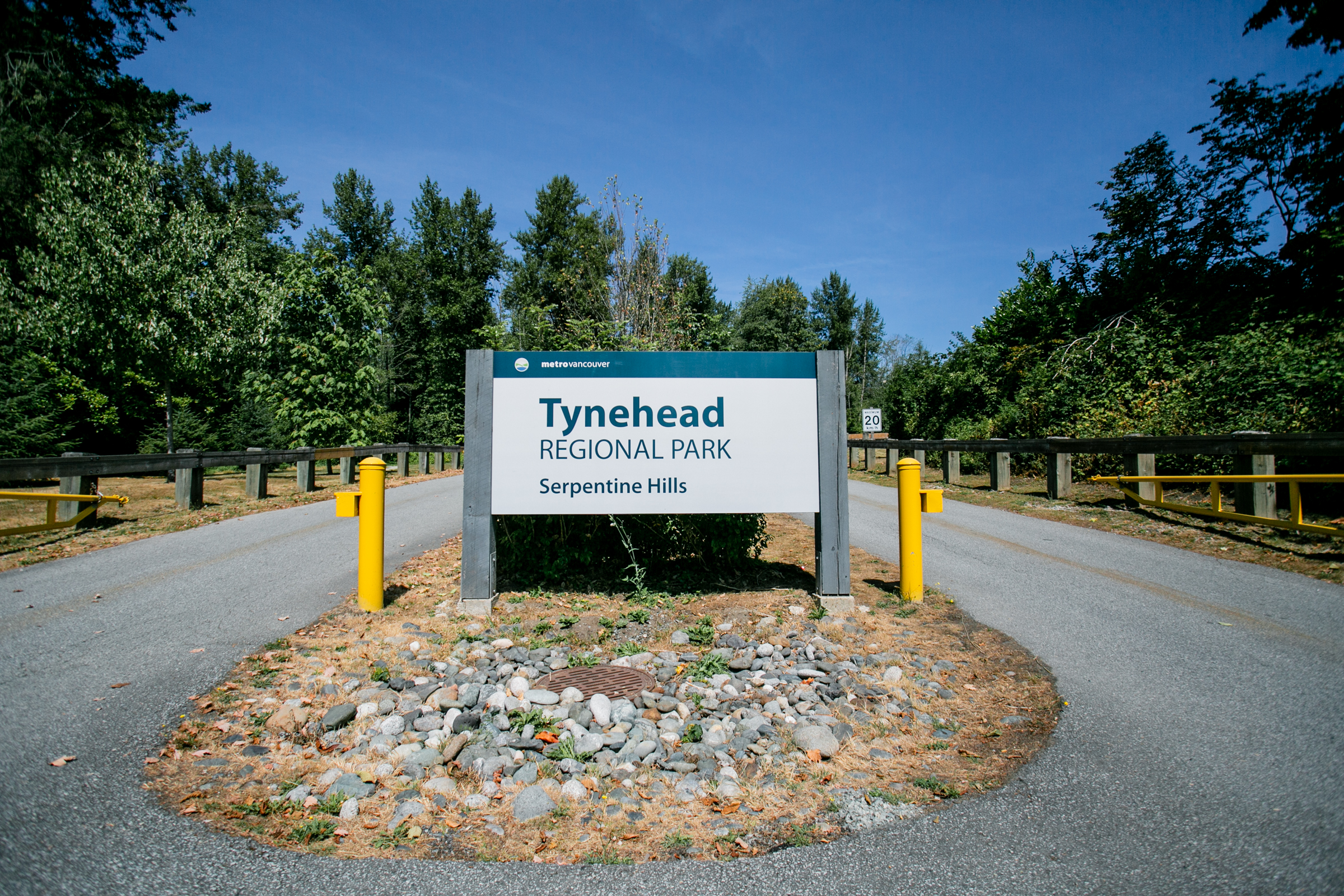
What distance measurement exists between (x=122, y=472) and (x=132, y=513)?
2.08ft

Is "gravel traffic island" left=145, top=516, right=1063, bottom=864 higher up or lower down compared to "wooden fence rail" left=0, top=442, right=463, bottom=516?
lower down

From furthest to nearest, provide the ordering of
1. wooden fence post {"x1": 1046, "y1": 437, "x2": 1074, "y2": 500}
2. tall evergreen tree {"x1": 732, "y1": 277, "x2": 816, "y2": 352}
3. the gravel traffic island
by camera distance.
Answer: tall evergreen tree {"x1": 732, "y1": 277, "x2": 816, "y2": 352} → wooden fence post {"x1": 1046, "y1": 437, "x2": 1074, "y2": 500} → the gravel traffic island

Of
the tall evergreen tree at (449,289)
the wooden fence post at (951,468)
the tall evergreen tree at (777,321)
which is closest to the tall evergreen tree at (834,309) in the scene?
the tall evergreen tree at (777,321)

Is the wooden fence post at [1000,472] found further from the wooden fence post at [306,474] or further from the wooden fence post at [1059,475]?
the wooden fence post at [306,474]

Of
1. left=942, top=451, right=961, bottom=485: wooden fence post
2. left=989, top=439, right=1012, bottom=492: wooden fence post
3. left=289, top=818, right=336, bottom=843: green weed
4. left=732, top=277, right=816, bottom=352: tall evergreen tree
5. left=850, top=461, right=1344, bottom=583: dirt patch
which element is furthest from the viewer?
left=732, top=277, right=816, bottom=352: tall evergreen tree

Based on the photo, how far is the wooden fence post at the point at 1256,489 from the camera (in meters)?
7.79

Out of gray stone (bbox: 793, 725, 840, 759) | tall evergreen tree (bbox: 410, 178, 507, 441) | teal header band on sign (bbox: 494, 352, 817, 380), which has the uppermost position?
tall evergreen tree (bbox: 410, 178, 507, 441)

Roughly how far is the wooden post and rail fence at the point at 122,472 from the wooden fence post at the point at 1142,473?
13887mm

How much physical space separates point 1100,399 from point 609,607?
47.1 ft

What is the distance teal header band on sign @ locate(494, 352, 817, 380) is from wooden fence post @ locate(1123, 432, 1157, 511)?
741 cm

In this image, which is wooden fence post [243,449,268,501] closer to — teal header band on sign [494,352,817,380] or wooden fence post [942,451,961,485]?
teal header band on sign [494,352,817,380]

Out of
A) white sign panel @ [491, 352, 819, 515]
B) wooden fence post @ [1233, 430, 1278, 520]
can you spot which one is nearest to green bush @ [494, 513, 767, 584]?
white sign panel @ [491, 352, 819, 515]

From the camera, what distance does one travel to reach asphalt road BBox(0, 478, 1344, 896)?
214cm

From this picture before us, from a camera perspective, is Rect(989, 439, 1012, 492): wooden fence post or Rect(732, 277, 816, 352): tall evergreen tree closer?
Rect(989, 439, 1012, 492): wooden fence post
